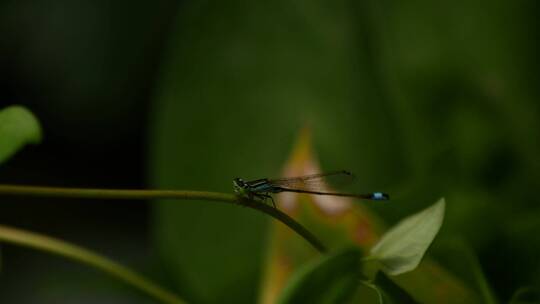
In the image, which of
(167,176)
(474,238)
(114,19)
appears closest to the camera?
(474,238)

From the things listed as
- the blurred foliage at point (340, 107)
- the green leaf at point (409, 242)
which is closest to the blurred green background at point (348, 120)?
the blurred foliage at point (340, 107)

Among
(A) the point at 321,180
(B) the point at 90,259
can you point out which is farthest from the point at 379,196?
(B) the point at 90,259

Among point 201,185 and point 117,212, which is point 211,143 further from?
point 117,212

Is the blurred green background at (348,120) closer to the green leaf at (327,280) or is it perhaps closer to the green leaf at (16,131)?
the green leaf at (327,280)

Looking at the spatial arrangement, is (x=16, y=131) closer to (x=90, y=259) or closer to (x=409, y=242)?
(x=90, y=259)

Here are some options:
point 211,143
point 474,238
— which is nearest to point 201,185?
point 211,143

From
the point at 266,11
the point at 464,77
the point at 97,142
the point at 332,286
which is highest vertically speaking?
the point at 97,142
